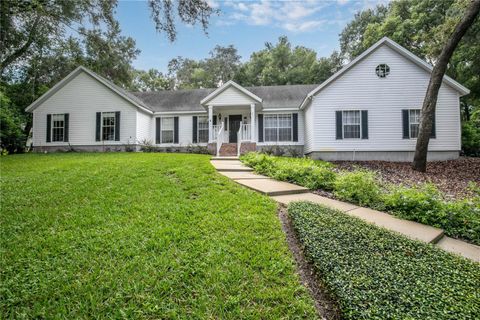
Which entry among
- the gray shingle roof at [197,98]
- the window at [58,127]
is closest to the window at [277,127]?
the gray shingle roof at [197,98]

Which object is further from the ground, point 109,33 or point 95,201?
point 109,33

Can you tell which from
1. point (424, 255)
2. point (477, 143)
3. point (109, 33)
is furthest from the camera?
point (477, 143)

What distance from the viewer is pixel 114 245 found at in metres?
2.67

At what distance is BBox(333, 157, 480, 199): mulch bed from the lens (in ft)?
22.7

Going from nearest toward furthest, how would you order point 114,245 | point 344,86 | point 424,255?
point 424,255 → point 114,245 → point 344,86

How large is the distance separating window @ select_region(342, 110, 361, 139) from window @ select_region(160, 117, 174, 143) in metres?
9.76

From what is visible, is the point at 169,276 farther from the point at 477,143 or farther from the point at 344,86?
the point at 477,143

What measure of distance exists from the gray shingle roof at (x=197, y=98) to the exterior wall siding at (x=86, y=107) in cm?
208

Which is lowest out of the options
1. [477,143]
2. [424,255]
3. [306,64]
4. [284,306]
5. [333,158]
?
[284,306]

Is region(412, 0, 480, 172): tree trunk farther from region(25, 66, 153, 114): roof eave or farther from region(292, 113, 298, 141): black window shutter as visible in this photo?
region(25, 66, 153, 114): roof eave

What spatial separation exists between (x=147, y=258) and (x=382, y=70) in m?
12.7

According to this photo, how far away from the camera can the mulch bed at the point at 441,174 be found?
6918 mm

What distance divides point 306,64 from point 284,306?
89.5ft

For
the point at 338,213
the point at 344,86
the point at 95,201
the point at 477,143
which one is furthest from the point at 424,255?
the point at 477,143
